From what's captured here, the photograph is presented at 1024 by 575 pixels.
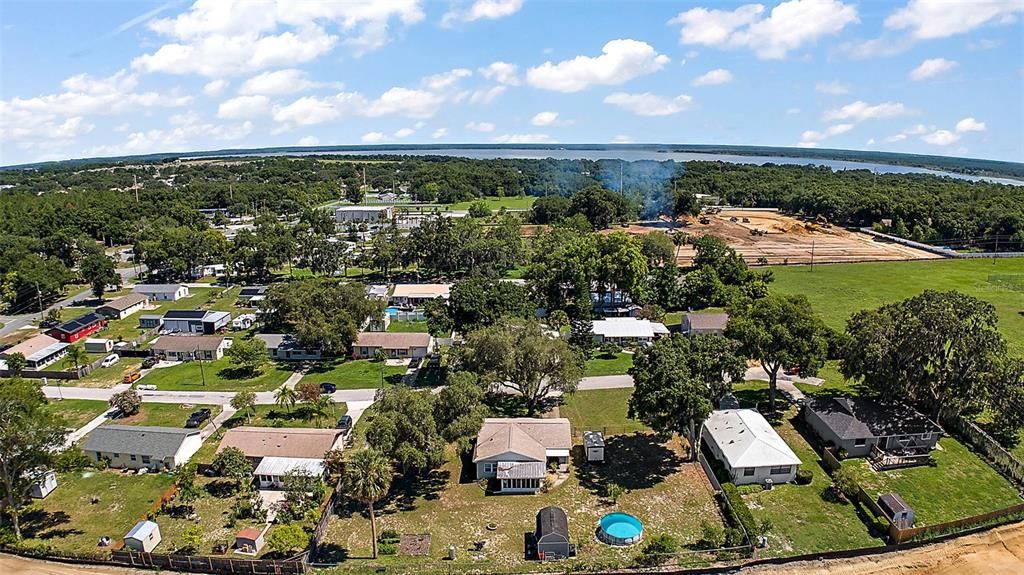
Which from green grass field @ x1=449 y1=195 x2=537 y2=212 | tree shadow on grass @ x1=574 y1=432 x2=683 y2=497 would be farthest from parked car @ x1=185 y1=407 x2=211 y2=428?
green grass field @ x1=449 y1=195 x2=537 y2=212

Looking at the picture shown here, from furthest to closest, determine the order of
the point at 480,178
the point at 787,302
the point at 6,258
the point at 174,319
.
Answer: the point at 480,178
the point at 6,258
the point at 174,319
the point at 787,302

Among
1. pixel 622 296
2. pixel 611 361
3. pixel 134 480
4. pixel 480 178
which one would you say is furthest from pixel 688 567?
pixel 480 178

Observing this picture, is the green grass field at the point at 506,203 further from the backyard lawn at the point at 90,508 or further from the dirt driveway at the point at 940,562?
the dirt driveway at the point at 940,562

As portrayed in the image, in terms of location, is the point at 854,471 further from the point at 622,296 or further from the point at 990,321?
the point at 622,296

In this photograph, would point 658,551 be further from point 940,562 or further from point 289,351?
point 289,351

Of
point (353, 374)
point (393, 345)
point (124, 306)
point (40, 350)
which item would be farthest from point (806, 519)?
point (124, 306)

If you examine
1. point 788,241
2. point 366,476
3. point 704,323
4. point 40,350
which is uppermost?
point 788,241

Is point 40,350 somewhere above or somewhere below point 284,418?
above
